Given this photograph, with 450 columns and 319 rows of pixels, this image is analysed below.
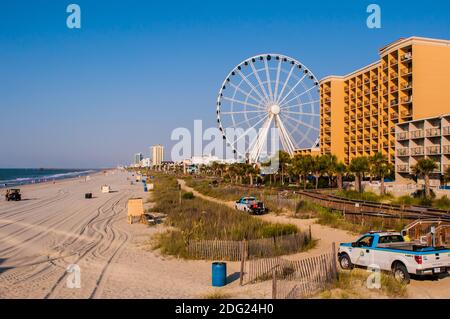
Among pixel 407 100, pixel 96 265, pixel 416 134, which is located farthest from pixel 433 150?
pixel 96 265

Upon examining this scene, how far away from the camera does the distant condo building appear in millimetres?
51594

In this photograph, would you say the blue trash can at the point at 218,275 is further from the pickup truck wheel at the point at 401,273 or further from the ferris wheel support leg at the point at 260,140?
the ferris wheel support leg at the point at 260,140

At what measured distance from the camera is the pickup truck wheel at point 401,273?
37.5 feet

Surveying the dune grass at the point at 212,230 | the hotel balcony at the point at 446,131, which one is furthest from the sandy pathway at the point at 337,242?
the hotel balcony at the point at 446,131

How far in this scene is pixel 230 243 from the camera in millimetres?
15930

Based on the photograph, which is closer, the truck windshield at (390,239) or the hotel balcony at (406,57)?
the truck windshield at (390,239)

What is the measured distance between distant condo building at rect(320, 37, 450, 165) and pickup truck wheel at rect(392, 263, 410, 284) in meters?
37.4

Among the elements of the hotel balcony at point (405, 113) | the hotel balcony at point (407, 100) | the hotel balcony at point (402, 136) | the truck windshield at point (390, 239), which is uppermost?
the hotel balcony at point (407, 100)

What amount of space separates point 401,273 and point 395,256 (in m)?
0.48

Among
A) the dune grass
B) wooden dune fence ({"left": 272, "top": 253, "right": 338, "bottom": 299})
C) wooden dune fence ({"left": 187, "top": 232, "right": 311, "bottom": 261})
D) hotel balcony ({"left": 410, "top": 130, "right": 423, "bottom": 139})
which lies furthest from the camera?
hotel balcony ({"left": 410, "top": 130, "right": 423, "bottom": 139})

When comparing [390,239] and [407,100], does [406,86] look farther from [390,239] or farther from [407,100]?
[390,239]

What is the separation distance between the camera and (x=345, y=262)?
13.9 metres

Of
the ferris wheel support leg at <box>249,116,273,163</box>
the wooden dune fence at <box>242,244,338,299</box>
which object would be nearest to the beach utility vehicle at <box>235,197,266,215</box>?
the wooden dune fence at <box>242,244,338,299</box>

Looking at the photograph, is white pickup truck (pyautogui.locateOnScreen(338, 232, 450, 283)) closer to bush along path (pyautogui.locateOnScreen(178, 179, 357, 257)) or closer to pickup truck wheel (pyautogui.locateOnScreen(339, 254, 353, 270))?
pickup truck wheel (pyautogui.locateOnScreen(339, 254, 353, 270))
